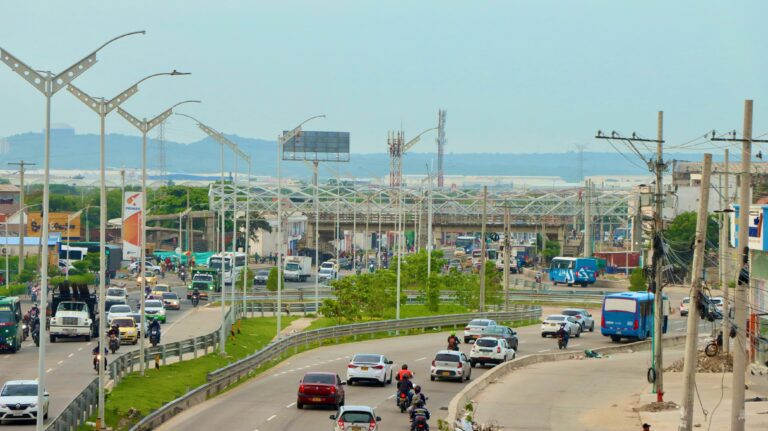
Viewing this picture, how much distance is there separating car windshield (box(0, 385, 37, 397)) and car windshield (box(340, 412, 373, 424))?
8900 mm

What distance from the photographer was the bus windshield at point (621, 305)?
242ft

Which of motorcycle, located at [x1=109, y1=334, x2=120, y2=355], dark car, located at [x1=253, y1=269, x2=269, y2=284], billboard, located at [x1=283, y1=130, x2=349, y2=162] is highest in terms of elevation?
billboard, located at [x1=283, y1=130, x2=349, y2=162]

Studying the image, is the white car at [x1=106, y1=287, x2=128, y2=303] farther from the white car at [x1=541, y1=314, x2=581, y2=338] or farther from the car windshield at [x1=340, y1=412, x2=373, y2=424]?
the car windshield at [x1=340, y1=412, x2=373, y2=424]

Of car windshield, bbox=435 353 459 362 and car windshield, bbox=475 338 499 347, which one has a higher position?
car windshield, bbox=435 353 459 362

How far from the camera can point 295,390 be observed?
48.0 meters

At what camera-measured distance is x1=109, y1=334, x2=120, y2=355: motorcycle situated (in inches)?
2299

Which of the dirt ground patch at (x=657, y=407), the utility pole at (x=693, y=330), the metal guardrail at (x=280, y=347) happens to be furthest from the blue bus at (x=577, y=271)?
the utility pole at (x=693, y=330)

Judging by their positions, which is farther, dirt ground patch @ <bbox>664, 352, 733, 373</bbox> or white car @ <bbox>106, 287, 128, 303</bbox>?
white car @ <bbox>106, 287, 128, 303</bbox>

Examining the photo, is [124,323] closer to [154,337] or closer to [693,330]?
[154,337]

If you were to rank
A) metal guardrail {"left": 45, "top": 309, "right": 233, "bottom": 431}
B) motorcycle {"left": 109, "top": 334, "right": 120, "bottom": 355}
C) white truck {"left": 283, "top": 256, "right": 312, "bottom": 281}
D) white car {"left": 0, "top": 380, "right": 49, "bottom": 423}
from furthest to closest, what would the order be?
1. white truck {"left": 283, "top": 256, "right": 312, "bottom": 281}
2. motorcycle {"left": 109, "top": 334, "right": 120, "bottom": 355}
3. white car {"left": 0, "top": 380, "right": 49, "bottom": 423}
4. metal guardrail {"left": 45, "top": 309, "right": 233, "bottom": 431}

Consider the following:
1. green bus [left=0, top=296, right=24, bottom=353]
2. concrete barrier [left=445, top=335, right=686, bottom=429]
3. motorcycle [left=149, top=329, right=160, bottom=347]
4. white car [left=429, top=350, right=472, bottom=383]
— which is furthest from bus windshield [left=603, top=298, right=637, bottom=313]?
green bus [left=0, top=296, right=24, bottom=353]

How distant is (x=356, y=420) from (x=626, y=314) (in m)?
41.8

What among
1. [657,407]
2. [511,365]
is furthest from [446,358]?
[657,407]

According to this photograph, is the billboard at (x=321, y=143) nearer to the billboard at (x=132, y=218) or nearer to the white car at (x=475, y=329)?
the white car at (x=475, y=329)
